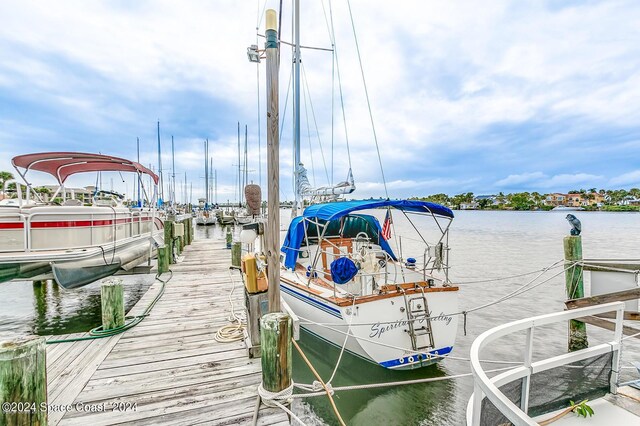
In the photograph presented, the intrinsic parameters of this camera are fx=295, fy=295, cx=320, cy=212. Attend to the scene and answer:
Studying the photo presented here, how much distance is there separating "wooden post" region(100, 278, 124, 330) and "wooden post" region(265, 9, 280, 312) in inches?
119

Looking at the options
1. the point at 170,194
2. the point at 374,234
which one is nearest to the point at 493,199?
the point at 170,194

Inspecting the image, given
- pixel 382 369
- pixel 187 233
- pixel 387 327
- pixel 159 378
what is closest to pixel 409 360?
pixel 387 327

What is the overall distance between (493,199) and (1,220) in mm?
135651

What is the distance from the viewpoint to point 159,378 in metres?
3.62

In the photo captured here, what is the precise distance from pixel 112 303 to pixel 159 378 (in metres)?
1.99

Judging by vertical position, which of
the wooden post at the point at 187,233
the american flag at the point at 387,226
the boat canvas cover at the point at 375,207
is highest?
the boat canvas cover at the point at 375,207

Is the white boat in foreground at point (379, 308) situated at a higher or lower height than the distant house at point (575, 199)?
lower

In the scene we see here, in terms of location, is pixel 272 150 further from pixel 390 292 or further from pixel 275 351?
pixel 390 292

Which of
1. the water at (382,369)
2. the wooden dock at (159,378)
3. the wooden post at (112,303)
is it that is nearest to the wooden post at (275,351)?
the wooden dock at (159,378)

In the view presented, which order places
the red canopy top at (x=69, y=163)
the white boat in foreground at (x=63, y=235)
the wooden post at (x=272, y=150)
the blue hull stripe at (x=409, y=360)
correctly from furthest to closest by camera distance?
the red canopy top at (x=69, y=163) → the white boat in foreground at (x=63, y=235) → the blue hull stripe at (x=409, y=360) → the wooden post at (x=272, y=150)

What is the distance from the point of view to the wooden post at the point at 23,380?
2.26m

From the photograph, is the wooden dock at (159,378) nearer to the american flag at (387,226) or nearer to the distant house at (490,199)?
the american flag at (387,226)

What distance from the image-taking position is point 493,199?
118250 millimetres

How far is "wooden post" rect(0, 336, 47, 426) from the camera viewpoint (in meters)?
2.26
